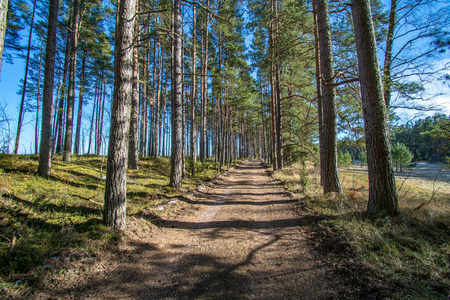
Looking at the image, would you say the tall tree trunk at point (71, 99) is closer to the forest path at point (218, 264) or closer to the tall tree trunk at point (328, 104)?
the forest path at point (218, 264)

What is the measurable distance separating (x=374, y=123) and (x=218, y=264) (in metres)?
4.78

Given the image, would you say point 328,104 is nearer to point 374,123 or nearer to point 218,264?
point 374,123

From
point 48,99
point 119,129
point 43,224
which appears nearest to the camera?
point 43,224

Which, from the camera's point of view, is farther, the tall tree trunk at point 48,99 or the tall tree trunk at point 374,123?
the tall tree trunk at point 48,99

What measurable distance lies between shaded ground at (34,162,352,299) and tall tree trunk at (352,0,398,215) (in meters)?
1.82

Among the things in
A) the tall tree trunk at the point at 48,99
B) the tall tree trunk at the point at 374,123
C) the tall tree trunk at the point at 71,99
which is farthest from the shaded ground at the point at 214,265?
the tall tree trunk at the point at 71,99

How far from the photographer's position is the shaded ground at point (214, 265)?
244 centimetres

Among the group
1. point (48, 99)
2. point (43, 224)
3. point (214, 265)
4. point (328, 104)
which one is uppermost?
point (48, 99)

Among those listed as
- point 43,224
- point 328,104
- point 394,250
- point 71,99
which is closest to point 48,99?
point 71,99

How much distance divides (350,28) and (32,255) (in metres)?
11.7

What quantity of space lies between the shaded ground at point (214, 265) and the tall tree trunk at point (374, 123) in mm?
1817

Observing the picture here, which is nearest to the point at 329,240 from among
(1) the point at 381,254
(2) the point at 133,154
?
(1) the point at 381,254

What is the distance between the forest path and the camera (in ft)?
8.04

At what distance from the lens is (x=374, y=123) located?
439 centimetres
